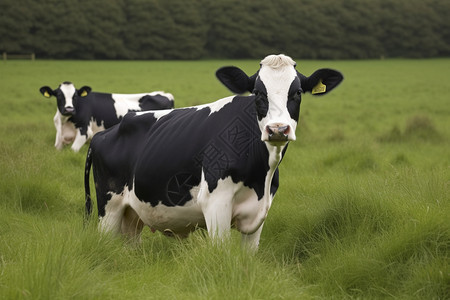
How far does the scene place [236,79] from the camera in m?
4.52

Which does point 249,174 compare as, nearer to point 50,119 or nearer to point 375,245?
point 375,245

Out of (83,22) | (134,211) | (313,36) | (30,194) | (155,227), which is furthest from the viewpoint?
(313,36)

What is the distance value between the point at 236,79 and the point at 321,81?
0.67 m

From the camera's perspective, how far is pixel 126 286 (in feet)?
12.3

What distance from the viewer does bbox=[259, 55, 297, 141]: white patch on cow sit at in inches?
157

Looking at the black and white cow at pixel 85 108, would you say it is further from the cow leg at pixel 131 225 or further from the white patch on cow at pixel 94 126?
the cow leg at pixel 131 225

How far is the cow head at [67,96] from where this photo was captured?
1216cm

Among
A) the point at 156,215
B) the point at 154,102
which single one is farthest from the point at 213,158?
the point at 154,102

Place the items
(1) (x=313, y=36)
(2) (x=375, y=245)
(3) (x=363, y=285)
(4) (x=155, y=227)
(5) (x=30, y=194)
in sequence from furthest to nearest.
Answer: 1. (1) (x=313, y=36)
2. (5) (x=30, y=194)
3. (4) (x=155, y=227)
4. (2) (x=375, y=245)
5. (3) (x=363, y=285)

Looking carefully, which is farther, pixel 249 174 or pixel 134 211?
pixel 134 211

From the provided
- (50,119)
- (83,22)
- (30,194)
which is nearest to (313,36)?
(83,22)

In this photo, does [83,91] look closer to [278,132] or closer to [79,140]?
[79,140]

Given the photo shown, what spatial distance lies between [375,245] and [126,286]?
1907 millimetres

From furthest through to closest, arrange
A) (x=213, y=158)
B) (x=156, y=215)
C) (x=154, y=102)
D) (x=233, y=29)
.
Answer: (x=233, y=29)
(x=154, y=102)
(x=156, y=215)
(x=213, y=158)
